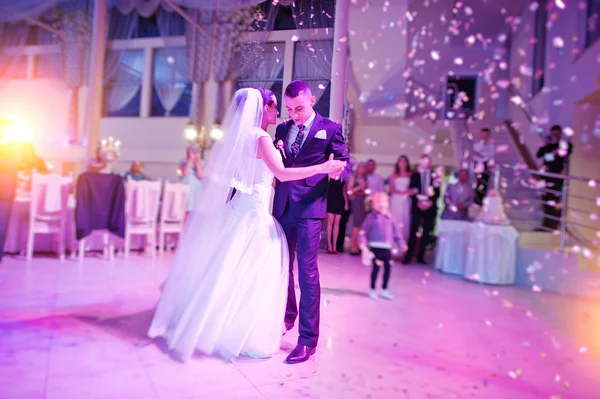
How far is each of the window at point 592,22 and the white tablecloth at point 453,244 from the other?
350 cm

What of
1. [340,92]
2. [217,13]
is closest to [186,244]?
[340,92]

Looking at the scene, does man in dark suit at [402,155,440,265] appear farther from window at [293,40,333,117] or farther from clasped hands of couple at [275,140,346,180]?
clasped hands of couple at [275,140,346,180]

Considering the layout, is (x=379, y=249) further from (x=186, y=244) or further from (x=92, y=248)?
(x=92, y=248)

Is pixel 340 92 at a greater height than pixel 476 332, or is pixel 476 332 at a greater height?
pixel 340 92

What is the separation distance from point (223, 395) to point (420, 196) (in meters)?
4.84

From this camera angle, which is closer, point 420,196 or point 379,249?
point 379,249

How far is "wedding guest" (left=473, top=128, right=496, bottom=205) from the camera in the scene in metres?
6.80

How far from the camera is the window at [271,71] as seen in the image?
2.64m

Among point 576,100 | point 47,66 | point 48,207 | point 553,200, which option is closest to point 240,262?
point 48,207

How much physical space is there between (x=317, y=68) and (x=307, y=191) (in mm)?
704

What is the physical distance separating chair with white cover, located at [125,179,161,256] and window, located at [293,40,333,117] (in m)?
3.46

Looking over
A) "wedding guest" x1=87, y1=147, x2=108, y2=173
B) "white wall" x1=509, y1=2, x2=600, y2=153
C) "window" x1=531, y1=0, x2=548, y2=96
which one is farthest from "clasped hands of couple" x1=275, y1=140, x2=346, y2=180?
"window" x1=531, y1=0, x2=548, y2=96

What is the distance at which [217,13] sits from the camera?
415 inches

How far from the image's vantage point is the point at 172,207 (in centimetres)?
591
